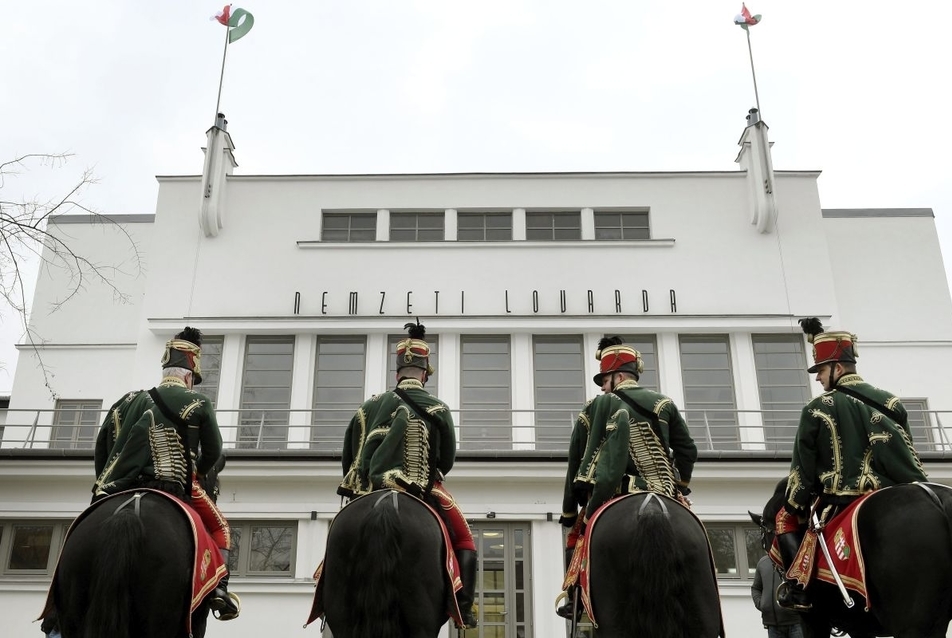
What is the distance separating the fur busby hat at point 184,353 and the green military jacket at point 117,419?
39 centimetres

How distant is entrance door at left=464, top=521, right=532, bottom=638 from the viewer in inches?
709

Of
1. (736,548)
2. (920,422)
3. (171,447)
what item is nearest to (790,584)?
(171,447)

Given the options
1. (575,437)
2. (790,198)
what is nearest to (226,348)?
(790,198)

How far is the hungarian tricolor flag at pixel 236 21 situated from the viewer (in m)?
28.8

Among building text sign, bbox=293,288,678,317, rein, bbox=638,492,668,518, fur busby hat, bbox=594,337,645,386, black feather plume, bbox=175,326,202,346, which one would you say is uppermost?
building text sign, bbox=293,288,678,317

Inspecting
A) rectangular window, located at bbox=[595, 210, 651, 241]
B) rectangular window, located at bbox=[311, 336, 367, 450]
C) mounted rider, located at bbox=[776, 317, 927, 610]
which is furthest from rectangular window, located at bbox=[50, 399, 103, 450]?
mounted rider, located at bbox=[776, 317, 927, 610]

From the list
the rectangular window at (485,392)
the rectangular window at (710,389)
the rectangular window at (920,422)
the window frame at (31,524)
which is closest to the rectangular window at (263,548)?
the window frame at (31,524)

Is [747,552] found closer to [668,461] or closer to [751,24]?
[668,461]

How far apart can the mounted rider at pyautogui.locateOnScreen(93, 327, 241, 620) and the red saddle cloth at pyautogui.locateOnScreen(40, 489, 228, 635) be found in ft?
0.75

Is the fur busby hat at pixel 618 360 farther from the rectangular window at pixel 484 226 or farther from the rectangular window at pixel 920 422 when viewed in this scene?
the rectangular window at pixel 920 422

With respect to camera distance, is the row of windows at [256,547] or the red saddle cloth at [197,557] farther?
the row of windows at [256,547]

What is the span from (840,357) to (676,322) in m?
14.8

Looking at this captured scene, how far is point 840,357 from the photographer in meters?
8.02

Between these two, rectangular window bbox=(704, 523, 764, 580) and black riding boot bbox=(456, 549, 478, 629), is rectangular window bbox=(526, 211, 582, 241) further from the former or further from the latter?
black riding boot bbox=(456, 549, 478, 629)
